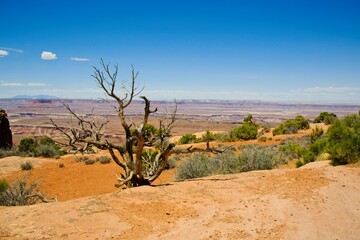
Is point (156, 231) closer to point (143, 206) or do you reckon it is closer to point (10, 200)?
point (143, 206)

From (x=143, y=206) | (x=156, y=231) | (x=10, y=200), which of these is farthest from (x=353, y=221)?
(x=10, y=200)

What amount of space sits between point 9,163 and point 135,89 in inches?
588

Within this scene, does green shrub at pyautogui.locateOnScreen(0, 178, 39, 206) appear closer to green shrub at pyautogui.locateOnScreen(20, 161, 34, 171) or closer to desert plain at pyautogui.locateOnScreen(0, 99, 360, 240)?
desert plain at pyautogui.locateOnScreen(0, 99, 360, 240)

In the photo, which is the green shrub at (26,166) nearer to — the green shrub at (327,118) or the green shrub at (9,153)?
the green shrub at (9,153)

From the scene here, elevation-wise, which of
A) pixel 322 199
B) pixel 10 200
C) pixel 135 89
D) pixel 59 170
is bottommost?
pixel 59 170

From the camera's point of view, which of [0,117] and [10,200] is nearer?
[10,200]

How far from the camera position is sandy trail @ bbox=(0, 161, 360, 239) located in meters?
5.78

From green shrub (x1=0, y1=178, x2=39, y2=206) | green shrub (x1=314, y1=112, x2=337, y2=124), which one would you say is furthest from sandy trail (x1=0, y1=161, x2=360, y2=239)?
green shrub (x1=314, y1=112, x2=337, y2=124)

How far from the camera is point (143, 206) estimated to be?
7.19 m

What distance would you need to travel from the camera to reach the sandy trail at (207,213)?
18.9 feet

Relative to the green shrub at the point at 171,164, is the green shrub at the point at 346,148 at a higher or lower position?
higher

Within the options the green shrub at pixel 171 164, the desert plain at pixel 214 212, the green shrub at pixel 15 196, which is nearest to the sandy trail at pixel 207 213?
the desert plain at pixel 214 212

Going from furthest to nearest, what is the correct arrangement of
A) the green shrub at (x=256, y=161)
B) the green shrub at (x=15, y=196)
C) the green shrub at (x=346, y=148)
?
the green shrub at (x=256, y=161), the green shrub at (x=346, y=148), the green shrub at (x=15, y=196)

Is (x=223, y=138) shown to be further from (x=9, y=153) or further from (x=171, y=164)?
(x=9, y=153)
